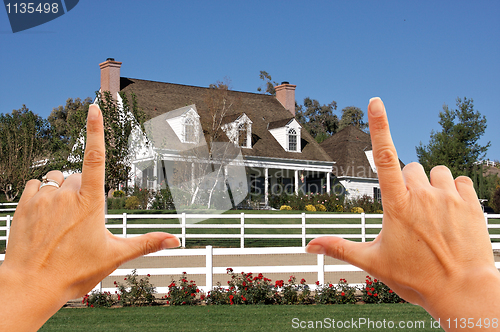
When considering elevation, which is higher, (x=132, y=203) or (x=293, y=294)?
(x=132, y=203)

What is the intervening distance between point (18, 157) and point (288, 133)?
2014 cm

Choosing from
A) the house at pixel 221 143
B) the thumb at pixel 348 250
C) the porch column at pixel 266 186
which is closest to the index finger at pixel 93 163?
the thumb at pixel 348 250

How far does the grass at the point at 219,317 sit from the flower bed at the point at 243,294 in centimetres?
41

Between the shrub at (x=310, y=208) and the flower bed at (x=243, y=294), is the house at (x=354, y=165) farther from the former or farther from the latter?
the flower bed at (x=243, y=294)

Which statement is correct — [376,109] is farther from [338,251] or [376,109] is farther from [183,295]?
[183,295]

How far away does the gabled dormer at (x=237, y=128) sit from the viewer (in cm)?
3100

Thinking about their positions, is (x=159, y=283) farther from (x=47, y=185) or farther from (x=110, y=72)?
(x=110, y=72)

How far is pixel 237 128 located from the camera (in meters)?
31.4

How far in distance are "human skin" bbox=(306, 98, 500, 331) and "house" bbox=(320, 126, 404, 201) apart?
3707 centimetres

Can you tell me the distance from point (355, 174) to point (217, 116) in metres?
14.3

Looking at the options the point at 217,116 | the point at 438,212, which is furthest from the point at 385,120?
the point at 217,116

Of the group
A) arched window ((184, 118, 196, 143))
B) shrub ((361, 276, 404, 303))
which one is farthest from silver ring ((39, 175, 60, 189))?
arched window ((184, 118, 196, 143))

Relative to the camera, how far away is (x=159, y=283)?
38.3 ft

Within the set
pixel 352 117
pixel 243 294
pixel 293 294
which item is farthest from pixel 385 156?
pixel 352 117
